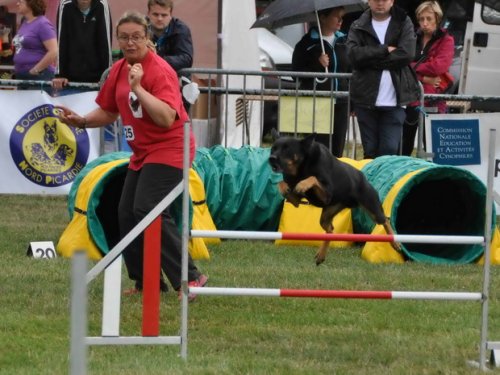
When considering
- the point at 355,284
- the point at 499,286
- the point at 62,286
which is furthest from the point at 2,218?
the point at 499,286

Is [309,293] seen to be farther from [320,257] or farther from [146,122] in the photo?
[320,257]

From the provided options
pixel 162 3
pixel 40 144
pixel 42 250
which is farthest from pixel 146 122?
pixel 40 144

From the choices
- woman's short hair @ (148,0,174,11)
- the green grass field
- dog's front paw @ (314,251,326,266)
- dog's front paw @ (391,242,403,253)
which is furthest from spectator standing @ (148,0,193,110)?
dog's front paw @ (314,251,326,266)

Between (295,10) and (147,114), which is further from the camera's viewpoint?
(295,10)

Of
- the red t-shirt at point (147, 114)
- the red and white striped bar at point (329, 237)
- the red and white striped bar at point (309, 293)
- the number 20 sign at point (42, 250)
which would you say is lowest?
the number 20 sign at point (42, 250)

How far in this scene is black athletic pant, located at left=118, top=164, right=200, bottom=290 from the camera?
677 cm

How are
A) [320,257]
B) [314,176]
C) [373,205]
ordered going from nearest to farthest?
[314,176] → [373,205] → [320,257]

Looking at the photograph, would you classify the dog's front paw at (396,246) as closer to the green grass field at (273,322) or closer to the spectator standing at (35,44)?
the green grass field at (273,322)

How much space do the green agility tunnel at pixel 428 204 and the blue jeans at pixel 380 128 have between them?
46cm

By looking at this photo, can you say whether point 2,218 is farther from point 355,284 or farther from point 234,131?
point 234,131

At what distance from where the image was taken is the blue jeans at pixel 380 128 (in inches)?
395

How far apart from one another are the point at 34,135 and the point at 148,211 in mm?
4520

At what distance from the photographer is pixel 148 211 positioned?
6758mm

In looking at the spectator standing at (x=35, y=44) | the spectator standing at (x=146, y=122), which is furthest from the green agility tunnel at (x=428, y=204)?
the spectator standing at (x=35, y=44)
